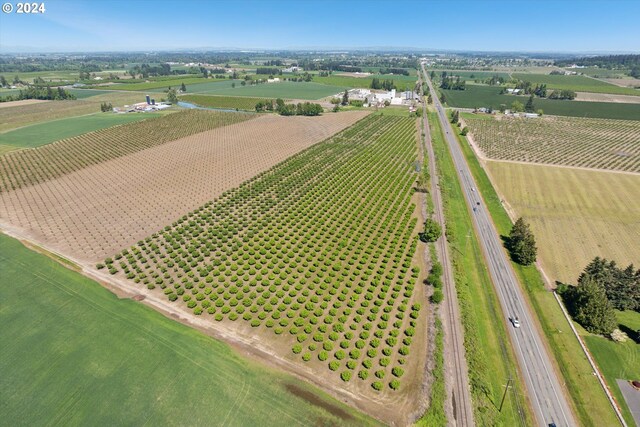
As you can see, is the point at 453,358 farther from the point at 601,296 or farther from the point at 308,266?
the point at 308,266

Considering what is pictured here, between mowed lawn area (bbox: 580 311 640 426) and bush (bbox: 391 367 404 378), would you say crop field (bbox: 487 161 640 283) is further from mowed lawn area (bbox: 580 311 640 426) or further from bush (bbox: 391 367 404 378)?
bush (bbox: 391 367 404 378)

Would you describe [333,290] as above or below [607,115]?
below

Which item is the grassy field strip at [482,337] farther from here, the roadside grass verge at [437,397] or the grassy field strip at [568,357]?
the grassy field strip at [568,357]

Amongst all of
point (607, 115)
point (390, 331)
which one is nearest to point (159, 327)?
point (390, 331)

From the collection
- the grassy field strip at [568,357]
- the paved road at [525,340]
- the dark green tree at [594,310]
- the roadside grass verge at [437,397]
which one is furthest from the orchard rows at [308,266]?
the dark green tree at [594,310]

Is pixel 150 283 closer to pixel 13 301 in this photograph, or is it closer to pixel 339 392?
pixel 13 301

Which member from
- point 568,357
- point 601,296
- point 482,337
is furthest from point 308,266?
point 601,296
